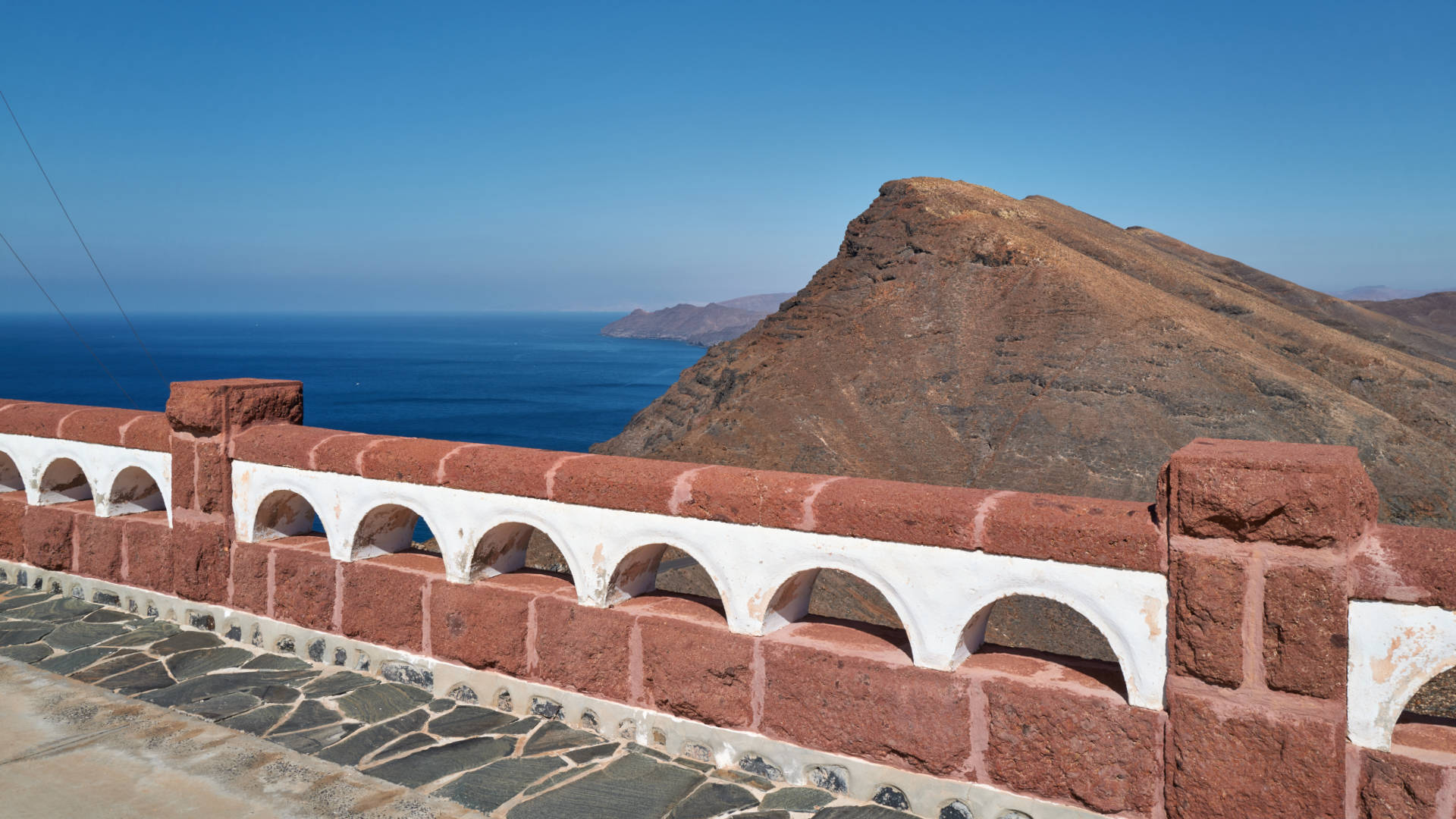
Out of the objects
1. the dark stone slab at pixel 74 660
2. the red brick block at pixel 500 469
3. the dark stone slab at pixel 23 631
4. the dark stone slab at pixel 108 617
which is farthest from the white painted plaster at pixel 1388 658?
the dark stone slab at pixel 23 631

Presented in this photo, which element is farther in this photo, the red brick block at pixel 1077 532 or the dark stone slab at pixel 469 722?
the dark stone slab at pixel 469 722

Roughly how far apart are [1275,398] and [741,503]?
1517 centimetres

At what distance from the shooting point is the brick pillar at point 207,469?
570 cm

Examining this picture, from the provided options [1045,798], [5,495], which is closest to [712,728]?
[1045,798]

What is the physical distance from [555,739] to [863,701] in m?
1.45

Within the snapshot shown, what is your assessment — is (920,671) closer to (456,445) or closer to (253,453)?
(456,445)

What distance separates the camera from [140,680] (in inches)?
200

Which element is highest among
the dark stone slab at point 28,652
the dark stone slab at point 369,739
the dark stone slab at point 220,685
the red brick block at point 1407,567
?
the red brick block at point 1407,567

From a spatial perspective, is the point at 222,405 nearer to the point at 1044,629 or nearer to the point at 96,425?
the point at 96,425

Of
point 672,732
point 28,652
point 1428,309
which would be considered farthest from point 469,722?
point 1428,309

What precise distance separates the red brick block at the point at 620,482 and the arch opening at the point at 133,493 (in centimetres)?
348

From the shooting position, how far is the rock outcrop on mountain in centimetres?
1581

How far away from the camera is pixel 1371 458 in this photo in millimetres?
15320

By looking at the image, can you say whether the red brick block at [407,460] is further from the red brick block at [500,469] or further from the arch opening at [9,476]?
the arch opening at [9,476]
